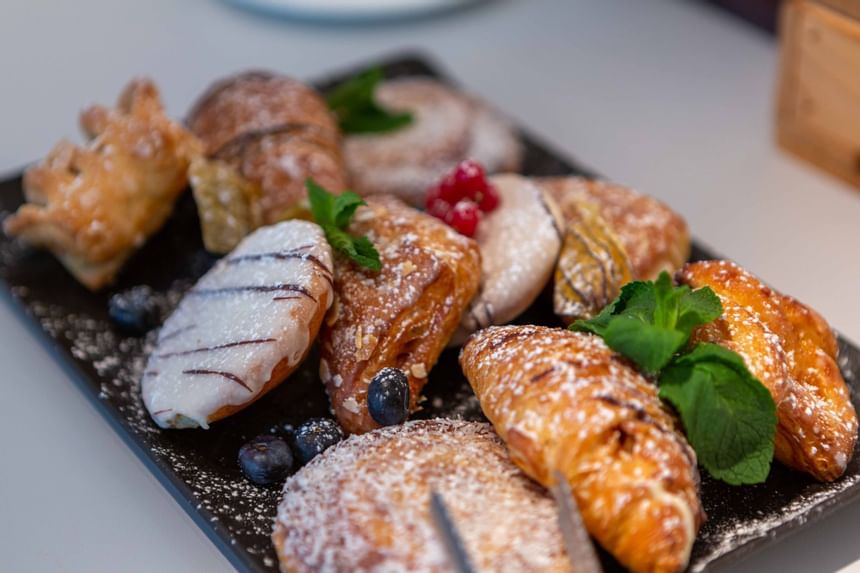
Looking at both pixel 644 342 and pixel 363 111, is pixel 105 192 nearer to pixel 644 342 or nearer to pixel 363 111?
pixel 363 111

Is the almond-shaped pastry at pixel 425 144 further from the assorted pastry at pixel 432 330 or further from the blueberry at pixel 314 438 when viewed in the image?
the blueberry at pixel 314 438

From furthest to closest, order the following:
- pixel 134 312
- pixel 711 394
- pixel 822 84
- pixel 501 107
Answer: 1. pixel 501 107
2. pixel 822 84
3. pixel 134 312
4. pixel 711 394

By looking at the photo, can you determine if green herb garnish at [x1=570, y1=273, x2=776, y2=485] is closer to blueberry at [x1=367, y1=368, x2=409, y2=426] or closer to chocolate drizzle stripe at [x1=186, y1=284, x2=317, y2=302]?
blueberry at [x1=367, y1=368, x2=409, y2=426]

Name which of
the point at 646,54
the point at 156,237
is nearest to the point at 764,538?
the point at 156,237

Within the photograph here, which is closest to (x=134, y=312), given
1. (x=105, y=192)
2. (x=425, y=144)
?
(x=105, y=192)

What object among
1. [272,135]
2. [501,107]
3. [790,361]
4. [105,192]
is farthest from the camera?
[501,107]

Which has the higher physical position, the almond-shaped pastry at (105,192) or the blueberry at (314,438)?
the almond-shaped pastry at (105,192)

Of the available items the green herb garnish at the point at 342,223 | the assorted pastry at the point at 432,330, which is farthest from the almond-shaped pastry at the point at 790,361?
the green herb garnish at the point at 342,223
